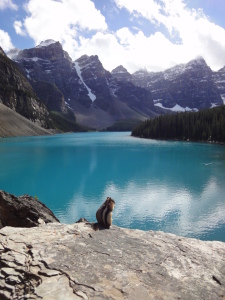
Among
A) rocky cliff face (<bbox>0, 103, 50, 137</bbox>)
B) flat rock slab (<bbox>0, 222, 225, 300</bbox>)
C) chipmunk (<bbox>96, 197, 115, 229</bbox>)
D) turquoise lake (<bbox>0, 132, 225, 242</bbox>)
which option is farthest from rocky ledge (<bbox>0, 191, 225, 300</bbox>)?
rocky cliff face (<bbox>0, 103, 50, 137</bbox>)

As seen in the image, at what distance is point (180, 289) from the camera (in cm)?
529

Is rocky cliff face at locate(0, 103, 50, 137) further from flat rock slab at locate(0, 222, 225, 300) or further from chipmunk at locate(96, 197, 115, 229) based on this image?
flat rock slab at locate(0, 222, 225, 300)

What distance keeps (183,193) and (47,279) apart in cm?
2327

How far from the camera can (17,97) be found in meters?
154

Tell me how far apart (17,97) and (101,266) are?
16359cm

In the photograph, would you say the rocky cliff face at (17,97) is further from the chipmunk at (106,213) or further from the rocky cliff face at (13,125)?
the chipmunk at (106,213)

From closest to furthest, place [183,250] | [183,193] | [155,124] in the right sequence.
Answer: [183,250]
[183,193]
[155,124]

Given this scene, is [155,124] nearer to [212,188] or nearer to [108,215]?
[212,188]

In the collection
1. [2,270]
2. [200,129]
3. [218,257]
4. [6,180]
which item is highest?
[200,129]

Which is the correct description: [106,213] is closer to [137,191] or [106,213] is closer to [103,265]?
[103,265]

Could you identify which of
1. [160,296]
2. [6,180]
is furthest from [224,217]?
[6,180]

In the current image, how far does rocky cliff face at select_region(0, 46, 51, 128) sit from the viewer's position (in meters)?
146

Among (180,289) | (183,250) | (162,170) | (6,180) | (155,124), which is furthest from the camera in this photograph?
(155,124)

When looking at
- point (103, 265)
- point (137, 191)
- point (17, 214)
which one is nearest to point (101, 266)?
point (103, 265)
